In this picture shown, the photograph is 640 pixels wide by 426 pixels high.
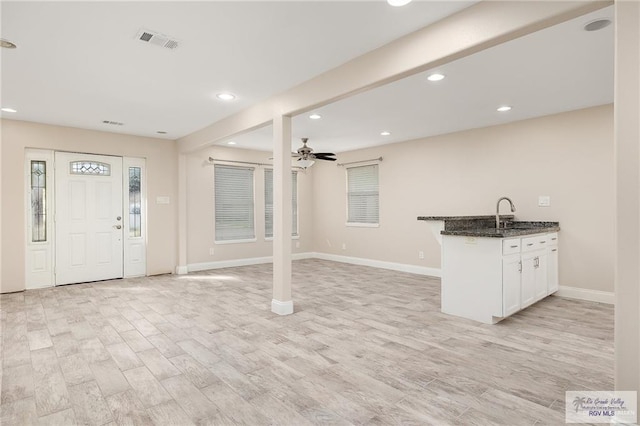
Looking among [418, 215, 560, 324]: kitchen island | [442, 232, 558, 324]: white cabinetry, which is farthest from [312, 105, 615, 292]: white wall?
[442, 232, 558, 324]: white cabinetry

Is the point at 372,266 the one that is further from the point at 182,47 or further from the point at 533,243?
the point at 182,47

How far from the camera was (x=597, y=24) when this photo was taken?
252 cm

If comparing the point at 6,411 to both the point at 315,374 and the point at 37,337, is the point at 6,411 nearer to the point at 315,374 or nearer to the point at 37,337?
the point at 37,337

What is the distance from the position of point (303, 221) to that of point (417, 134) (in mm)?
3681

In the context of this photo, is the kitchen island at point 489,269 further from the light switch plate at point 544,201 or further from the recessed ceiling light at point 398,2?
the recessed ceiling light at point 398,2

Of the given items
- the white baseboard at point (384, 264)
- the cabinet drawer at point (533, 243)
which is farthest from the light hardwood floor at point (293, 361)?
the white baseboard at point (384, 264)

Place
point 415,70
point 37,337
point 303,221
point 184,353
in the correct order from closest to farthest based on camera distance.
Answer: point 415,70
point 184,353
point 37,337
point 303,221

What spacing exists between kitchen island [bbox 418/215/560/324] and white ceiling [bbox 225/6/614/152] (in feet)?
4.99

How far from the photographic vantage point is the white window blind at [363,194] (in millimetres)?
7395

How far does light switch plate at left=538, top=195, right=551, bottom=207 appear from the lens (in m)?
4.91

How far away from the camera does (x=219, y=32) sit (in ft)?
8.71

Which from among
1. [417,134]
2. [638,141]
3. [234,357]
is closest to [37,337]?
[234,357]

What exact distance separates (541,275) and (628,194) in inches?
121

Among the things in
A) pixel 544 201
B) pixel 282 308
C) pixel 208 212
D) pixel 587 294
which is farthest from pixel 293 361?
pixel 208 212
